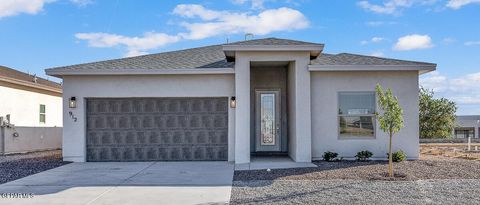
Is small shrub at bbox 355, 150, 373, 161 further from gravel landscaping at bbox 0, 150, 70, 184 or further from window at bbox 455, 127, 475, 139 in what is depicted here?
window at bbox 455, 127, 475, 139

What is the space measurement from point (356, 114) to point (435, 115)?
16.3m

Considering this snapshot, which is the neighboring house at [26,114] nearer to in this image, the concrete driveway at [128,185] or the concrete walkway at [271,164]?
the concrete driveway at [128,185]

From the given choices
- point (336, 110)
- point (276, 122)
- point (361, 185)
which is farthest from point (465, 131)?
point (361, 185)

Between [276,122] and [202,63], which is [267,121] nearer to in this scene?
[276,122]

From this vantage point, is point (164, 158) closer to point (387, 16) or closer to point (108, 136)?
A: point (108, 136)

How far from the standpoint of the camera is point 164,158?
13.0m

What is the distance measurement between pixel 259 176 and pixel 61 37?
41.4 ft

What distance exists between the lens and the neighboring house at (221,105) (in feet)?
39.8

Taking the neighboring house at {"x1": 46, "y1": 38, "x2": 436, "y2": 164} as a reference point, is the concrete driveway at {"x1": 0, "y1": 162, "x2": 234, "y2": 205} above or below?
below

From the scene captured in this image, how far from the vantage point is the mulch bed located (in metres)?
9.27

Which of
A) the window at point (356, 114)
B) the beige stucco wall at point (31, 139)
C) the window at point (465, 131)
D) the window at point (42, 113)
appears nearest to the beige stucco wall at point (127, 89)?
the window at point (356, 114)

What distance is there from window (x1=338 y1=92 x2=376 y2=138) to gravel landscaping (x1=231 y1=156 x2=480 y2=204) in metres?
1.66

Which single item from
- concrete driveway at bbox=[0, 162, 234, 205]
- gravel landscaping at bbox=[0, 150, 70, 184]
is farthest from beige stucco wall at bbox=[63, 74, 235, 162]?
concrete driveway at bbox=[0, 162, 234, 205]

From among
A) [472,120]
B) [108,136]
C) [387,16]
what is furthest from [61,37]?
[472,120]
